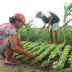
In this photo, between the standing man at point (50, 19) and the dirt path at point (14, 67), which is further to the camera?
the standing man at point (50, 19)

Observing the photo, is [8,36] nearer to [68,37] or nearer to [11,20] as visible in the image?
[11,20]

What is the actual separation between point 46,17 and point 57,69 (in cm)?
319

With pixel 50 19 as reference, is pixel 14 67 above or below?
below

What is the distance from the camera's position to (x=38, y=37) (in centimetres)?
774

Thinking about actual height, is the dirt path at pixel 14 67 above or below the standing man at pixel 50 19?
below

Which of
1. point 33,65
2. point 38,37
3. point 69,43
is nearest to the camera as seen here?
point 33,65

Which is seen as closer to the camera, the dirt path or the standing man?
the dirt path

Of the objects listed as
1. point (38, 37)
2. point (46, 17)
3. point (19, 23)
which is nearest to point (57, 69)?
point (19, 23)

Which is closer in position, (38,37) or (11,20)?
(11,20)

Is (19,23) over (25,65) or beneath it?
over

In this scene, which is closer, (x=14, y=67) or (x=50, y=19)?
(x=14, y=67)

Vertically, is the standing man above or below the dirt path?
above

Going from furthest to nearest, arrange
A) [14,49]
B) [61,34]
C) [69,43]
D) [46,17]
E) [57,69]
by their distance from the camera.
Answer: [61,34], [46,17], [69,43], [14,49], [57,69]

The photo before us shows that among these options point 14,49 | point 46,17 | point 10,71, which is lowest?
point 10,71
